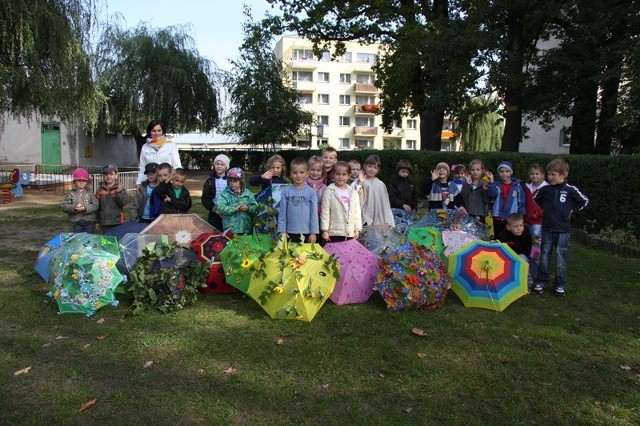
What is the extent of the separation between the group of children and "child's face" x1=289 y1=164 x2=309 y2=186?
0.04 feet

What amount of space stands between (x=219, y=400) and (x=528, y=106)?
17981 millimetres

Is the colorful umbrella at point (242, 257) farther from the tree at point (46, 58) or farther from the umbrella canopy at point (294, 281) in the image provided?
the tree at point (46, 58)

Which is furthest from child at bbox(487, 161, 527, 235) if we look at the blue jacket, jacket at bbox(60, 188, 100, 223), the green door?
the green door

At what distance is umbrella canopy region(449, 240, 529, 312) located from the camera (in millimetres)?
5602

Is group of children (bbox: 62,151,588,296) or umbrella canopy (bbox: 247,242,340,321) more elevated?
group of children (bbox: 62,151,588,296)

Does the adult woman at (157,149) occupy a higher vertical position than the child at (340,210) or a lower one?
higher

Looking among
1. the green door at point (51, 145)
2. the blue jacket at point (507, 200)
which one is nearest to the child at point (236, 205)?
the blue jacket at point (507, 200)

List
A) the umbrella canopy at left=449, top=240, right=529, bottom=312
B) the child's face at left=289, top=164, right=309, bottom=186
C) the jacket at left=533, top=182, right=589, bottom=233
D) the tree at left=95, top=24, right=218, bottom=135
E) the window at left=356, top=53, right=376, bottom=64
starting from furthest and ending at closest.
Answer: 1. the window at left=356, top=53, right=376, bottom=64
2. the tree at left=95, top=24, right=218, bottom=135
3. the jacket at left=533, top=182, right=589, bottom=233
4. the child's face at left=289, top=164, right=309, bottom=186
5. the umbrella canopy at left=449, top=240, right=529, bottom=312

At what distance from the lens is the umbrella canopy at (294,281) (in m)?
5.18

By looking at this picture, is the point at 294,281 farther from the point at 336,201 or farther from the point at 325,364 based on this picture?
the point at 336,201

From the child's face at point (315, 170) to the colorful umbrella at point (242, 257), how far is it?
125cm

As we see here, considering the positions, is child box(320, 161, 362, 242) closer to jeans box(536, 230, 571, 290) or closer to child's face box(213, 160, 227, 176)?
child's face box(213, 160, 227, 176)

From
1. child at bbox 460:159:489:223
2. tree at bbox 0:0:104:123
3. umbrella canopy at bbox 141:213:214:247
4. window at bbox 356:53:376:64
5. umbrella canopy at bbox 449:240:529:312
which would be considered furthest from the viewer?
window at bbox 356:53:376:64

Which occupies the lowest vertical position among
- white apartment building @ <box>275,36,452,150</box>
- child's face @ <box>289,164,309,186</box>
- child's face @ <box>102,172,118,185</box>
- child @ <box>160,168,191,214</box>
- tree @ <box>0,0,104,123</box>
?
child @ <box>160,168,191,214</box>
